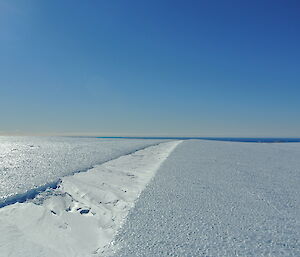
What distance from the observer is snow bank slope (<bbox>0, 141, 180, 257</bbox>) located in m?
2.82

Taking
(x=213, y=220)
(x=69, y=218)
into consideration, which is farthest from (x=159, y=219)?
(x=69, y=218)

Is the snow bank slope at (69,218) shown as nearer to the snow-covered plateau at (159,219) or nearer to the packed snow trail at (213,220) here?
the snow-covered plateau at (159,219)

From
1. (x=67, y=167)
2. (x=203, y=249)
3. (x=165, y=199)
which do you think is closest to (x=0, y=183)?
(x=67, y=167)

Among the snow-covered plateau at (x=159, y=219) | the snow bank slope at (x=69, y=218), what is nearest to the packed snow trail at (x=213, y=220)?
the snow-covered plateau at (x=159, y=219)

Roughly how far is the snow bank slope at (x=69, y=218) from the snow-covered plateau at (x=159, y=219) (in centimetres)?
1

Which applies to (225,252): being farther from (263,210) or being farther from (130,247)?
(263,210)

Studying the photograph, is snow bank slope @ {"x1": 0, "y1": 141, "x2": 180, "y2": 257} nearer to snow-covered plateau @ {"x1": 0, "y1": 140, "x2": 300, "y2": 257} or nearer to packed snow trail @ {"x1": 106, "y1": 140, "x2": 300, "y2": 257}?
snow-covered plateau @ {"x1": 0, "y1": 140, "x2": 300, "y2": 257}

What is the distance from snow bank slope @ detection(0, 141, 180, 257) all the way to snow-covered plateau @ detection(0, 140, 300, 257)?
0.04ft

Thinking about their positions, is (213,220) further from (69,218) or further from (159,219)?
(69,218)

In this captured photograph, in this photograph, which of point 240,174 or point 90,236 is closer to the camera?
point 90,236

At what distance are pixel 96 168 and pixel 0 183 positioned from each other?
2830mm

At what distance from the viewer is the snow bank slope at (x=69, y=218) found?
2.82m

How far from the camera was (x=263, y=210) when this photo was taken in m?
3.60

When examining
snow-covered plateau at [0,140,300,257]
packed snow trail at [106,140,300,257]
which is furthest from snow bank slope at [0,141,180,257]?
packed snow trail at [106,140,300,257]
